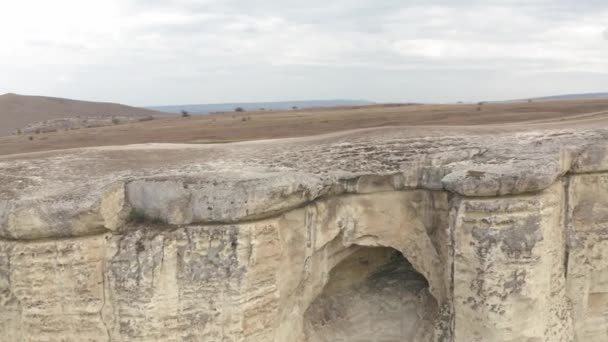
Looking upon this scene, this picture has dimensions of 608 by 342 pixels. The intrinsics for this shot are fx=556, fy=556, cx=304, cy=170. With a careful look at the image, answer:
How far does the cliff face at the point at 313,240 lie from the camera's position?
901 cm

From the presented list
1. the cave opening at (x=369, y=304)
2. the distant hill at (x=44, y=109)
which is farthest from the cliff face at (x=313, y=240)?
the distant hill at (x=44, y=109)

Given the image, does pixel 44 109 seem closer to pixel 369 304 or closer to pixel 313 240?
pixel 369 304

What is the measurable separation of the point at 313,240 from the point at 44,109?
71.7 metres

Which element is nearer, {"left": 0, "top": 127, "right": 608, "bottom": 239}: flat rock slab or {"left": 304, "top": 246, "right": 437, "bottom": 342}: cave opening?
{"left": 0, "top": 127, "right": 608, "bottom": 239}: flat rock slab

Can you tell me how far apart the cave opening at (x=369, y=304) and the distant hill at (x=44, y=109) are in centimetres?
5616

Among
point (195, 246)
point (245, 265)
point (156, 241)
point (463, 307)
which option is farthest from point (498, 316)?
point (156, 241)

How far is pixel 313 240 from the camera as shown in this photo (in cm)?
1038

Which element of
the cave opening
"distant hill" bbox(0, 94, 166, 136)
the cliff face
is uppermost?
"distant hill" bbox(0, 94, 166, 136)

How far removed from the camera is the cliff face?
9.01 meters

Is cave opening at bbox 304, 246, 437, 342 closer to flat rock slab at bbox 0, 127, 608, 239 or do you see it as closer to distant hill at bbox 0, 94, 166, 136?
flat rock slab at bbox 0, 127, 608, 239

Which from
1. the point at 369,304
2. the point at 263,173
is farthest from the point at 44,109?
the point at 263,173

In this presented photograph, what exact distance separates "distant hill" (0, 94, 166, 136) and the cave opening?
5616 centimetres

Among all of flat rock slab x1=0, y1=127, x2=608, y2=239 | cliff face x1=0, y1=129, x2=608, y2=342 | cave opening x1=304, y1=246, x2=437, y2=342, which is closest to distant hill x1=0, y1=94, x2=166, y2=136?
flat rock slab x1=0, y1=127, x2=608, y2=239

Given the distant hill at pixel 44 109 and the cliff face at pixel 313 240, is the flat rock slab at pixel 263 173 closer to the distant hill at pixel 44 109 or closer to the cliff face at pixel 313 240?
the cliff face at pixel 313 240
